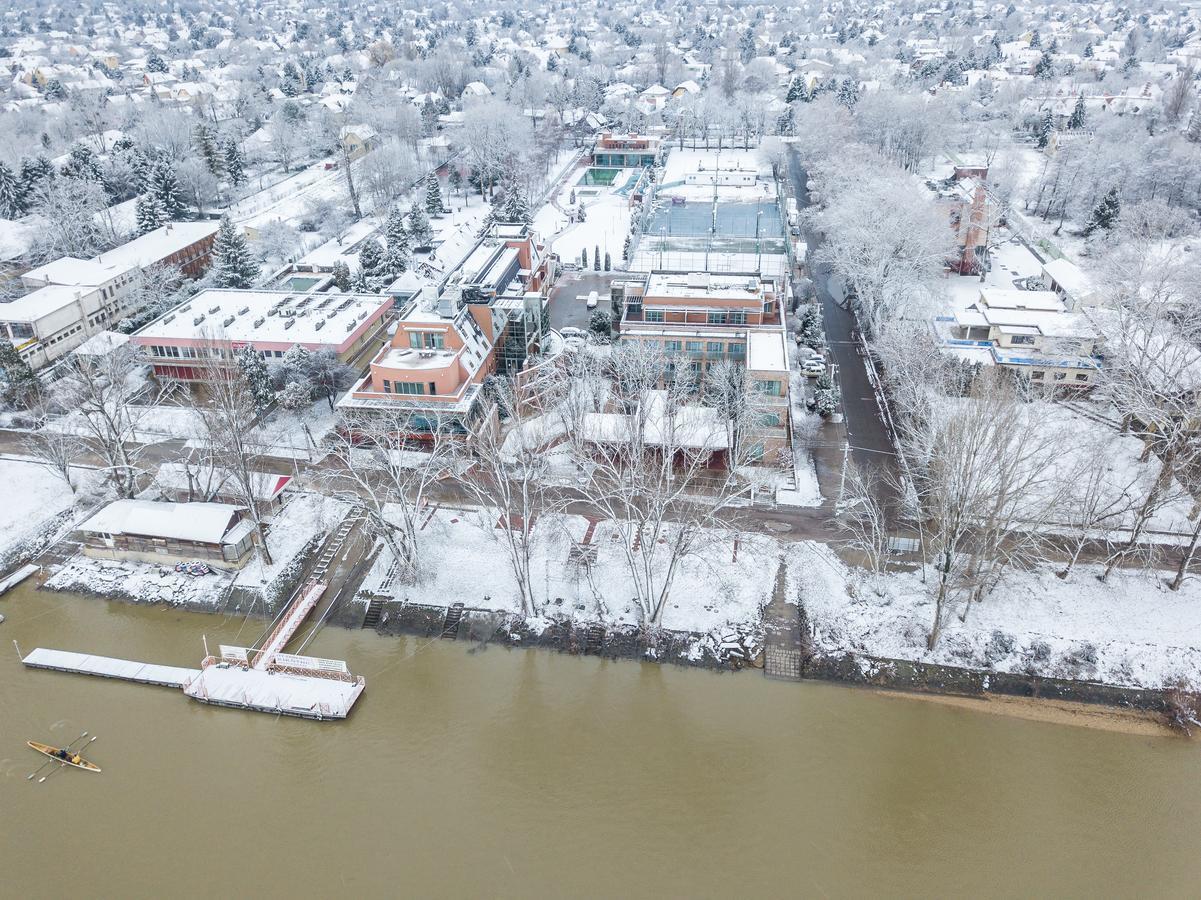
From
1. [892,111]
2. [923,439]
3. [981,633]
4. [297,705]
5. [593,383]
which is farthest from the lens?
[892,111]

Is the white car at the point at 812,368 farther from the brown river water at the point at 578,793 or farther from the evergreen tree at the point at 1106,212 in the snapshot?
the evergreen tree at the point at 1106,212

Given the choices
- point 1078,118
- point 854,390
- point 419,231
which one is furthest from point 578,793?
point 1078,118

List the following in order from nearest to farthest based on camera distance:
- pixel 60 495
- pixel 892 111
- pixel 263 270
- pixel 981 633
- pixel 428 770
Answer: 1. pixel 428 770
2. pixel 981 633
3. pixel 60 495
4. pixel 263 270
5. pixel 892 111

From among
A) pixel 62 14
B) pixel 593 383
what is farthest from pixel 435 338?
pixel 62 14

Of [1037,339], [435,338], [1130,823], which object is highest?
[435,338]

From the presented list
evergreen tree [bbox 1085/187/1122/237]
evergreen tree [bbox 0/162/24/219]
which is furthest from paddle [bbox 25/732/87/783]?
evergreen tree [bbox 1085/187/1122/237]

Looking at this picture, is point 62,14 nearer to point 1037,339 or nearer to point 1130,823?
point 1037,339

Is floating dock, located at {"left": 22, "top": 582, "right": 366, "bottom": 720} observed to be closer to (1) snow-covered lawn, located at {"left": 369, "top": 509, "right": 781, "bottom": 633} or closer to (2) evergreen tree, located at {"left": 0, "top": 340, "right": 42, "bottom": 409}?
(1) snow-covered lawn, located at {"left": 369, "top": 509, "right": 781, "bottom": 633}
